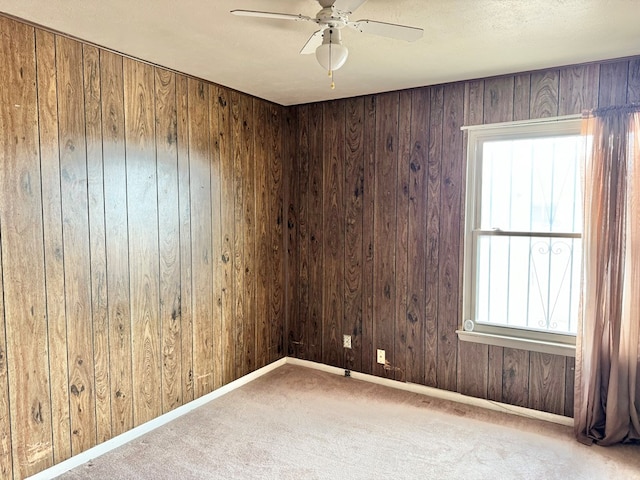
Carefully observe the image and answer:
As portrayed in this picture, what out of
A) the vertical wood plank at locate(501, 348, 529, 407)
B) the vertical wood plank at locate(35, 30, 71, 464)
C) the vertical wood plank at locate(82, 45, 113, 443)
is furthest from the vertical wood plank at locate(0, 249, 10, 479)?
the vertical wood plank at locate(501, 348, 529, 407)

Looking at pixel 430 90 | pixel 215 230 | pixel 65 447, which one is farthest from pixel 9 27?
pixel 430 90

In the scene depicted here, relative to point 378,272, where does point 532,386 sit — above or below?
below

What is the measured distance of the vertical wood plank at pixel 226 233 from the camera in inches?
132

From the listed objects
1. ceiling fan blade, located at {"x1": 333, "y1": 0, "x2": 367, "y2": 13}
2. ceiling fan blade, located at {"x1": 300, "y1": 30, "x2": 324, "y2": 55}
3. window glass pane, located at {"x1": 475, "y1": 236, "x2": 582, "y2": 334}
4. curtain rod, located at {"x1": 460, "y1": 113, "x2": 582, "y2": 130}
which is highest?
ceiling fan blade, located at {"x1": 333, "y1": 0, "x2": 367, "y2": 13}

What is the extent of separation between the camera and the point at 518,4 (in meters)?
1.95

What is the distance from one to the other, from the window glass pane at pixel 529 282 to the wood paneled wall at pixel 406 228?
19 centimetres

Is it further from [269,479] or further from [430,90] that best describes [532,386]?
[430,90]

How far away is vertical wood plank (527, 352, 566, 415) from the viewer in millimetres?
2963

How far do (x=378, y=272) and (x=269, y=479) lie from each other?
5.86 feet

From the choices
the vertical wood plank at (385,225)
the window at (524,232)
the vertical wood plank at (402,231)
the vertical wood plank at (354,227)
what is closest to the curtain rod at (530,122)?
the window at (524,232)

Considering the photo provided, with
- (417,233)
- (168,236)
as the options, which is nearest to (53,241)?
(168,236)

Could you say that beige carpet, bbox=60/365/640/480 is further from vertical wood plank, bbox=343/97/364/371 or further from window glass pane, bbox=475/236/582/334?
window glass pane, bbox=475/236/582/334

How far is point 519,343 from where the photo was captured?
305cm

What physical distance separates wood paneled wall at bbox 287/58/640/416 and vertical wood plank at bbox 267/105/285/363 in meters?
0.11
